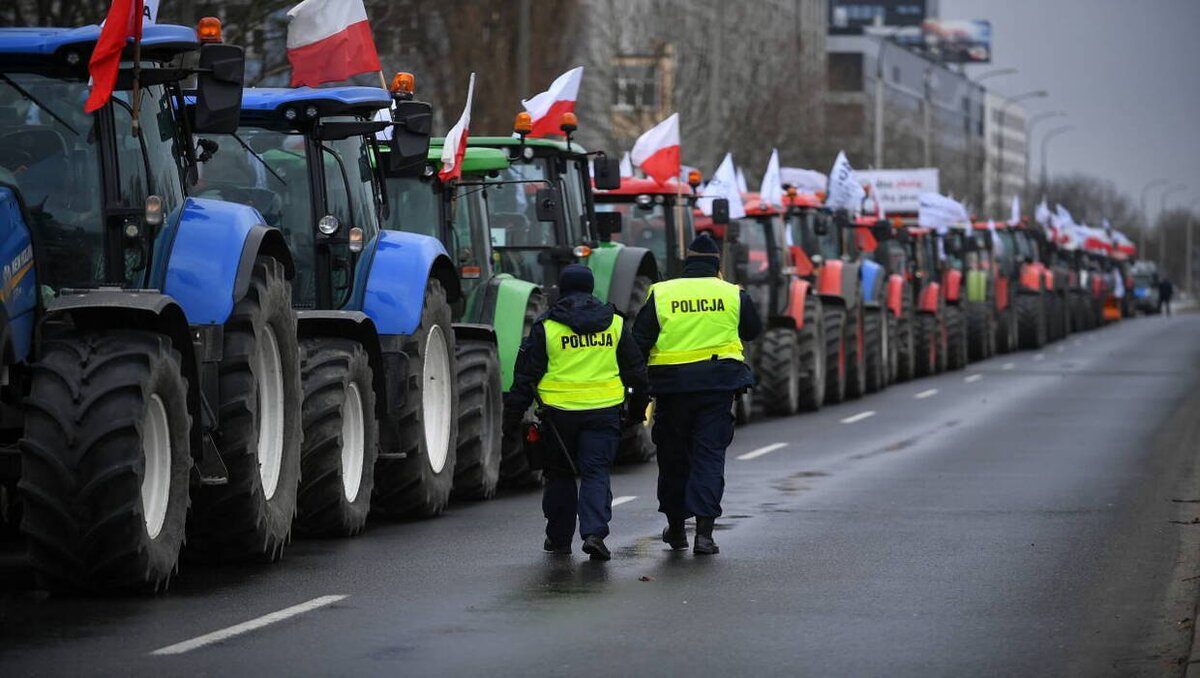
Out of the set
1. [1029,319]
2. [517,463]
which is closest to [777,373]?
[517,463]

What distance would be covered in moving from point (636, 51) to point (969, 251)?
1407 cm

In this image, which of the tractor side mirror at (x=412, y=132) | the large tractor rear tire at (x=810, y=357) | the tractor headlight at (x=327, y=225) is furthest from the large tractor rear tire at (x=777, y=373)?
the tractor headlight at (x=327, y=225)

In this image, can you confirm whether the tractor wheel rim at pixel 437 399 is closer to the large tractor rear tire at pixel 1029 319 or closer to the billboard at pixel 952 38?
the large tractor rear tire at pixel 1029 319

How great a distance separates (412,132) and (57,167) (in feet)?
12.1

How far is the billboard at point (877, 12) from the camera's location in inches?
7407

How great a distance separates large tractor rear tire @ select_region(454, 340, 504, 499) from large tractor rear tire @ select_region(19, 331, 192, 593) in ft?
17.9

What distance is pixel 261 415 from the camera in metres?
12.4

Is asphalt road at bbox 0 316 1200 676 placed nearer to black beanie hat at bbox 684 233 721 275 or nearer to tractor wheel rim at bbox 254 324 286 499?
tractor wheel rim at bbox 254 324 286 499

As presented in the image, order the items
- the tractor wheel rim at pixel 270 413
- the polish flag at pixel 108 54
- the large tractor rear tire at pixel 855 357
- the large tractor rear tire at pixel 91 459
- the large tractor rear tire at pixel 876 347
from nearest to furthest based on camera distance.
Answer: the large tractor rear tire at pixel 91 459
the polish flag at pixel 108 54
the tractor wheel rim at pixel 270 413
the large tractor rear tire at pixel 855 357
the large tractor rear tire at pixel 876 347

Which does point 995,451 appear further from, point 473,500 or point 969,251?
point 969,251

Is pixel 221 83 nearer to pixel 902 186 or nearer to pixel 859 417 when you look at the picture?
pixel 859 417

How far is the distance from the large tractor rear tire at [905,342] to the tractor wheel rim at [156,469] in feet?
89.4

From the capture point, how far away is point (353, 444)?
13891 mm

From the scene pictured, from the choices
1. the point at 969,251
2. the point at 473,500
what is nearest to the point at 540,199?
the point at 473,500
